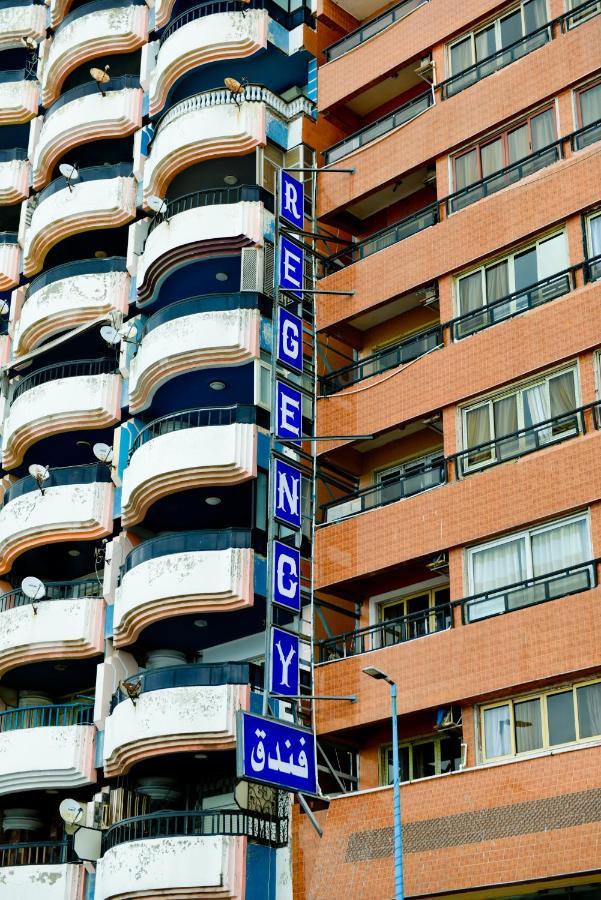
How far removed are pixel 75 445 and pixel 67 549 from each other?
3.49 meters

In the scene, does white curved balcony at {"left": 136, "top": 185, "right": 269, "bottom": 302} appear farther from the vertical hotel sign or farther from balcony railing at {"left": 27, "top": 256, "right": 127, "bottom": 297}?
balcony railing at {"left": 27, "top": 256, "right": 127, "bottom": 297}

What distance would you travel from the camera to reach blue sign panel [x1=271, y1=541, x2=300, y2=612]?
3319 cm

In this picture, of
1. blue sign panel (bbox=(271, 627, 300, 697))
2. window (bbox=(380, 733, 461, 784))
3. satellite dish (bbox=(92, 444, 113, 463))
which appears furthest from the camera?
satellite dish (bbox=(92, 444, 113, 463))

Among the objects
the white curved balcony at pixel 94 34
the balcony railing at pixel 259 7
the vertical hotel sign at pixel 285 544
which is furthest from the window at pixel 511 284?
the white curved balcony at pixel 94 34

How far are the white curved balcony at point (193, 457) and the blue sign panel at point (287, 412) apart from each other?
4.35 ft

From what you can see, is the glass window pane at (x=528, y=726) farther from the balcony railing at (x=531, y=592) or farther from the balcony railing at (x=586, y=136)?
the balcony railing at (x=586, y=136)

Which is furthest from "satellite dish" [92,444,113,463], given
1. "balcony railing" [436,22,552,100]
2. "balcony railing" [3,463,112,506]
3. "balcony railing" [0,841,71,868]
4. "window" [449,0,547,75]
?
"window" [449,0,547,75]

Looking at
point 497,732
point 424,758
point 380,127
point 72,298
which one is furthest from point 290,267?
point 497,732

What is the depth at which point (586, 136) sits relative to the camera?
3378cm

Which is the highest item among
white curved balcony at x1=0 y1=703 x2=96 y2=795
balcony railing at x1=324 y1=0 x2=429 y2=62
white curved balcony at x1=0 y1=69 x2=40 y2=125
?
white curved balcony at x1=0 y1=69 x2=40 y2=125

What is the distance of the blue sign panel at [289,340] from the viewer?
120 feet

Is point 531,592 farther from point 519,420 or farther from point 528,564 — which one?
point 519,420

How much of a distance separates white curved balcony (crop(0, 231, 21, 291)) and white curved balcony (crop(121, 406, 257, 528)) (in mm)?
13361

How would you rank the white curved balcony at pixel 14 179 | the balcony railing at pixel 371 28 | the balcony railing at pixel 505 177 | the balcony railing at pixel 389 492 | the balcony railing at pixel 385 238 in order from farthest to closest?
1. the white curved balcony at pixel 14 179
2. the balcony railing at pixel 371 28
3. the balcony railing at pixel 385 238
4. the balcony railing at pixel 505 177
5. the balcony railing at pixel 389 492
